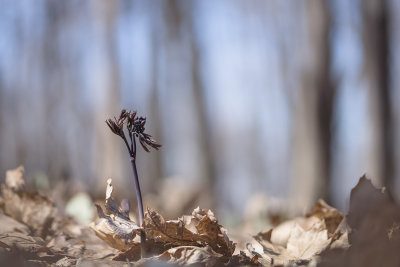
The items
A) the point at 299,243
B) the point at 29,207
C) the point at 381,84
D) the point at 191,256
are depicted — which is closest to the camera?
the point at 191,256

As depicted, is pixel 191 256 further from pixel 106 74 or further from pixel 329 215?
pixel 106 74

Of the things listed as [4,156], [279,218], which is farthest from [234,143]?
[279,218]

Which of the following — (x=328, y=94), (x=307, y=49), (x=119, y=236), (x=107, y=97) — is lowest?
(x=119, y=236)

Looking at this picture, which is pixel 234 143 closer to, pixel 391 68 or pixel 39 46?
pixel 39 46

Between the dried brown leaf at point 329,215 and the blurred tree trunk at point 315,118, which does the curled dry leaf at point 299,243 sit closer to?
the dried brown leaf at point 329,215

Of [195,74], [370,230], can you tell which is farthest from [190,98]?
[370,230]

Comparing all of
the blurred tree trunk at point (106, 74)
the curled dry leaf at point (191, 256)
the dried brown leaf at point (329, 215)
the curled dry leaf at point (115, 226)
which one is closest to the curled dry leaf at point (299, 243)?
the dried brown leaf at point (329, 215)

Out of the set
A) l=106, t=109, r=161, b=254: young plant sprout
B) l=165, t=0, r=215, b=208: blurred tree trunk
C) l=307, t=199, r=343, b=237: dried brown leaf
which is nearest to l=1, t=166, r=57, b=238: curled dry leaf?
l=106, t=109, r=161, b=254: young plant sprout
